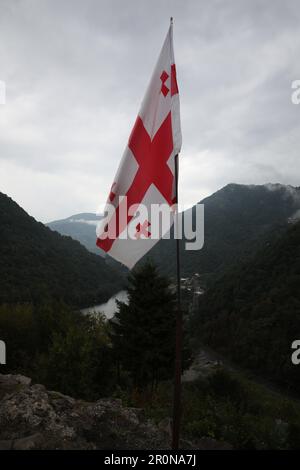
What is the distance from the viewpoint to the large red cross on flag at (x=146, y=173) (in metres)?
3.88

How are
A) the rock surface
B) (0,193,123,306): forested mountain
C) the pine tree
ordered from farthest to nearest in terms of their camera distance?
(0,193,123,306): forested mountain
the pine tree
the rock surface

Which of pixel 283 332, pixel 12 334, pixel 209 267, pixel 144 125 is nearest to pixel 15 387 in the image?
pixel 144 125

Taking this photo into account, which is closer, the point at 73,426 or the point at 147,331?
the point at 73,426

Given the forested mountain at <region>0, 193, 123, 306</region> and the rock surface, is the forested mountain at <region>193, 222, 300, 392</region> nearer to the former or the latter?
the forested mountain at <region>0, 193, 123, 306</region>

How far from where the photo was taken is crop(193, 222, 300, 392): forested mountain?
64.8m

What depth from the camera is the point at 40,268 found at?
317ft

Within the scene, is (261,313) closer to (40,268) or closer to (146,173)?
(40,268)

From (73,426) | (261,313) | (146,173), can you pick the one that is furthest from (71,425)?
(261,313)

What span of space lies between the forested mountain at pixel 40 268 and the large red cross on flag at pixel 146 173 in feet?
218

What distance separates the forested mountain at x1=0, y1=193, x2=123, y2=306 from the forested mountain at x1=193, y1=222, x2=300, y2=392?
41231 millimetres

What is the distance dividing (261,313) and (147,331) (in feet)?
219

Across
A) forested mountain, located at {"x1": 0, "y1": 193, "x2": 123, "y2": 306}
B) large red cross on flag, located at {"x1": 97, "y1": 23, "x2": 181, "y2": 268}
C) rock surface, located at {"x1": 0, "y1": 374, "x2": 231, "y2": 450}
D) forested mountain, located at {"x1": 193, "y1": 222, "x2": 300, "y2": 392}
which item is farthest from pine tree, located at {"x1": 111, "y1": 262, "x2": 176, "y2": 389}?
forested mountain, located at {"x1": 0, "y1": 193, "x2": 123, "y2": 306}
